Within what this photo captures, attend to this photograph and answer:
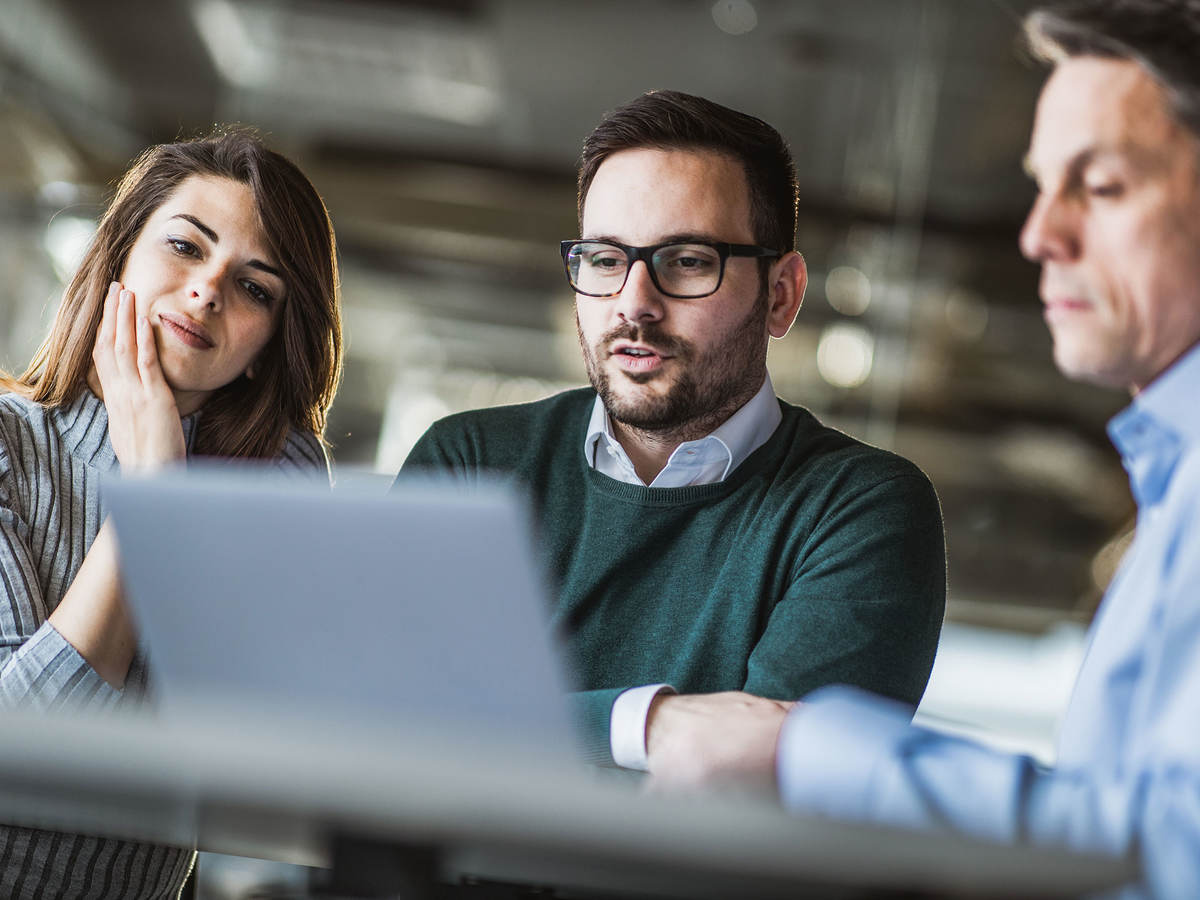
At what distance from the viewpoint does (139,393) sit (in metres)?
1.41

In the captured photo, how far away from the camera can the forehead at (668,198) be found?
1456 millimetres

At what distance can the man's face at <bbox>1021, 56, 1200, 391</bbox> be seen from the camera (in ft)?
2.76

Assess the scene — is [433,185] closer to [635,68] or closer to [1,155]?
[635,68]

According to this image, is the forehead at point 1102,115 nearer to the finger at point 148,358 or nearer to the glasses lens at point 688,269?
the glasses lens at point 688,269

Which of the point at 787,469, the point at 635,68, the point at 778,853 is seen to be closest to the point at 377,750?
the point at 778,853

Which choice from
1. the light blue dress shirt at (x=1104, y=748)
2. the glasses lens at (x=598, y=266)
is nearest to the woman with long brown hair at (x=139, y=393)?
the glasses lens at (x=598, y=266)

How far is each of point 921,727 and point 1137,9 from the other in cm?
54

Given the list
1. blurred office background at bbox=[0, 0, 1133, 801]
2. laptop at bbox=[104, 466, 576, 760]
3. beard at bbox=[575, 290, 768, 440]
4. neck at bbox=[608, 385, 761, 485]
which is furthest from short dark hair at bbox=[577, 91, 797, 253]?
blurred office background at bbox=[0, 0, 1133, 801]

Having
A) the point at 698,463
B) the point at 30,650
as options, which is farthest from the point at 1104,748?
the point at 30,650

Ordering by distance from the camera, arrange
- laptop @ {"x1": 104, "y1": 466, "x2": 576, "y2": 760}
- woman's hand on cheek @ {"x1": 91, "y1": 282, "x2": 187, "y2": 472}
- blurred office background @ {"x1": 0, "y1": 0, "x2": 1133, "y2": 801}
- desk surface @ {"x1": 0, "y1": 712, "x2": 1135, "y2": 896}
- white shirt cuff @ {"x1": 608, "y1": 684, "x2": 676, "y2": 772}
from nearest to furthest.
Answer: desk surface @ {"x1": 0, "y1": 712, "x2": 1135, "y2": 896}
laptop @ {"x1": 104, "y1": 466, "x2": 576, "y2": 760}
white shirt cuff @ {"x1": 608, "y1": 684, "x2": 676, "y2": 772}
woman's hand on cheek @ {"x1": 91, "y1": 282, "x2": 187, "y2": 472}
blurred office background @ {"x1": 0, "y1": 0, "x2": 1133, "y2": 801}

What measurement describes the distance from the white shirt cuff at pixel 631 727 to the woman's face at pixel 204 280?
2.20ft

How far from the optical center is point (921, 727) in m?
0.75

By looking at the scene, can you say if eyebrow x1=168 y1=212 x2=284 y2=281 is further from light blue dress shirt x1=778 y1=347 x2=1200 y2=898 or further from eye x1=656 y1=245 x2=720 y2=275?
light blue dress shirt x1=778 y1=347 x2=1200 y2=898

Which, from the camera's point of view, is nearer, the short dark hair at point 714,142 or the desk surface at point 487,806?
the desk surface at point 487,806
